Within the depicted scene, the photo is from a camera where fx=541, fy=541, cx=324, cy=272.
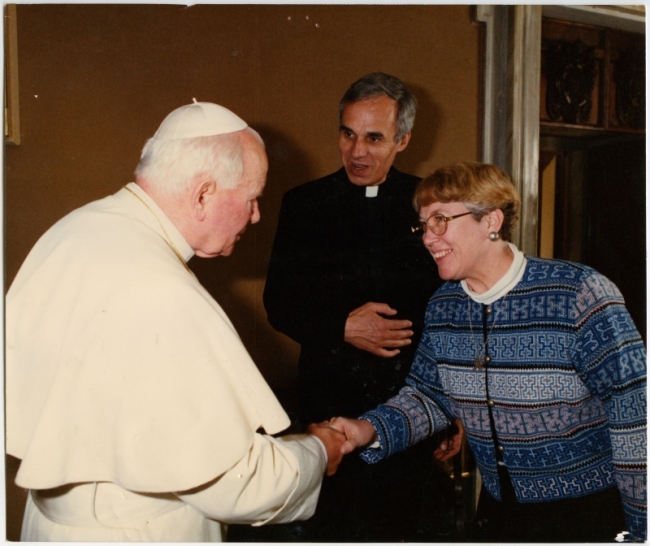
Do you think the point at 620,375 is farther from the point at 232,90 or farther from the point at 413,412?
the point at 232,90

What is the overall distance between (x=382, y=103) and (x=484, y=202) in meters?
0.53

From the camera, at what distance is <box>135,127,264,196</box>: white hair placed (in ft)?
4.32

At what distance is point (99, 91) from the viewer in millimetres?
1636

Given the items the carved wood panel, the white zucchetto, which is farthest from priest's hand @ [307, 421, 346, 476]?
the carved wood panel

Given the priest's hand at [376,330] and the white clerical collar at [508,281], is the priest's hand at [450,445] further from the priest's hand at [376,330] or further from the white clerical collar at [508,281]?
the white clerical collar at [508,281]

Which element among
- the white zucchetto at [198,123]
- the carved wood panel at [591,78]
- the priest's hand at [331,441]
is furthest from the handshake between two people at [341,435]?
the carved wood panel at [591,78]

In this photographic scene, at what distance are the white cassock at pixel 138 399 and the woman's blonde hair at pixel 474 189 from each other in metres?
0.78

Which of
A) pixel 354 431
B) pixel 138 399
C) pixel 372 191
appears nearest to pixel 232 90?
pixel 372 191

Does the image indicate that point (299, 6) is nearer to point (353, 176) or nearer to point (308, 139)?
point (308, 139)

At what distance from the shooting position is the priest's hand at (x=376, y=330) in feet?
6.16

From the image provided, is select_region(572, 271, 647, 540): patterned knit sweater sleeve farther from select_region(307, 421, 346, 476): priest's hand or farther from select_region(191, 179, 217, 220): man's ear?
select_region(191, 179, 217, 220): man's ear

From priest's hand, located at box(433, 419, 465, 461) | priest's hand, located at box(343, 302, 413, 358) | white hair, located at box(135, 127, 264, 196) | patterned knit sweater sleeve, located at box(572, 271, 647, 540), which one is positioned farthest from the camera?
priest's hand, located at box(433, 419, 465, 461)

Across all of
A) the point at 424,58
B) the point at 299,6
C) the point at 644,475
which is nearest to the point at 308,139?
the point at 299,6

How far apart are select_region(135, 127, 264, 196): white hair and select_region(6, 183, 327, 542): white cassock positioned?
0.07 meters
